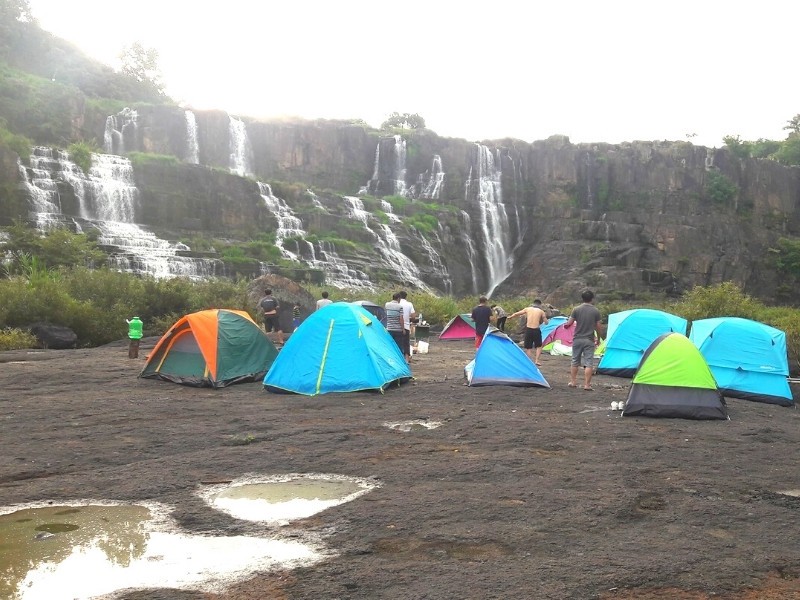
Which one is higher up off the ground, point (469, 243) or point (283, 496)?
point (469, 243)

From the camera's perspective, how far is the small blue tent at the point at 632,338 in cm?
1380

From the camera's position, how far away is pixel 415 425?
27.8 feet

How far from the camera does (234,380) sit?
1155 cm

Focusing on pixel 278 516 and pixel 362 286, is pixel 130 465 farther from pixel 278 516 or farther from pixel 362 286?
pixel 362 286

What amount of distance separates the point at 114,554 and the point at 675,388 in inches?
288

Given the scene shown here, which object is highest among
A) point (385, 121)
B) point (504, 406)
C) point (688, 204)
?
point (385, 121)

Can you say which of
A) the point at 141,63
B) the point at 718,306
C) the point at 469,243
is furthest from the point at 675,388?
the point at 141,63

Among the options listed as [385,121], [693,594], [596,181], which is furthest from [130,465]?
[385,121]

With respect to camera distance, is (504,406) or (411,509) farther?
(504,406)

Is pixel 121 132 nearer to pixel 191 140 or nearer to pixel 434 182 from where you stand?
pixel 191 140

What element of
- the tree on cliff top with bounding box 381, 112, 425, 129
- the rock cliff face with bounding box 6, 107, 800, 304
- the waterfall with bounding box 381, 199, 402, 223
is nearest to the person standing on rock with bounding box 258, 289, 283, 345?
the rock cliff face with bounding box 6, 107, 800, 304

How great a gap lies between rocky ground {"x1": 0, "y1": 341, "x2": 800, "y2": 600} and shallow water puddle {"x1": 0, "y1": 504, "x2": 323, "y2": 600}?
197 mm

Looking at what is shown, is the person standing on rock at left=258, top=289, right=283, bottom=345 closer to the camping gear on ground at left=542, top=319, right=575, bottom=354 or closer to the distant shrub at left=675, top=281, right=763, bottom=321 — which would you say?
the camping gear on ground at left=542, top=319, right=575, bottom=354

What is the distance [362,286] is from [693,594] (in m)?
31.6
